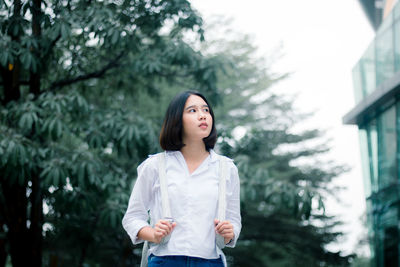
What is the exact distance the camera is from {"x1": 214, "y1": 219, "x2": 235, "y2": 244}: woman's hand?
1887 millimetres

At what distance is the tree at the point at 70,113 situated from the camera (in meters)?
4.64

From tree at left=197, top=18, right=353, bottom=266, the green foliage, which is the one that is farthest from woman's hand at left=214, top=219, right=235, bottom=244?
tree at left=197, top=18, right=353, bottom=266

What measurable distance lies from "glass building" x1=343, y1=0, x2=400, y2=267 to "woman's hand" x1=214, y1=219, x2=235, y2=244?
4.78m

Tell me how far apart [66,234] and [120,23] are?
2796 mm

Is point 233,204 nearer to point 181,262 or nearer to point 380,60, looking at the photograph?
point 181,262

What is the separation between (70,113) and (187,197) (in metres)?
3.47

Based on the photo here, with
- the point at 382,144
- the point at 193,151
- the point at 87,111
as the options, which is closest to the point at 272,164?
the point at 382,144

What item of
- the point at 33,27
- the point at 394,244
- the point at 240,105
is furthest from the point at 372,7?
the point at 33,27

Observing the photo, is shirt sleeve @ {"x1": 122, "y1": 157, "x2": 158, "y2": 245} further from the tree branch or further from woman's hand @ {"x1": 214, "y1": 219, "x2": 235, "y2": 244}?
the tree branch

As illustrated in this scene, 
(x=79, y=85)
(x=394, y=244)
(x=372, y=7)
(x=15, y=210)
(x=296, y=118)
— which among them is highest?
(x=372, y=7)

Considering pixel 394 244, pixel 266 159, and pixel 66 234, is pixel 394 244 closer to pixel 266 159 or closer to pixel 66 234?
pixel 66 234

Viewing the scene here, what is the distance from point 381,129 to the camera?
7.21 metres

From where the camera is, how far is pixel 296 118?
1419cm

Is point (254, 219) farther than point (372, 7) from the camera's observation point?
Yes
